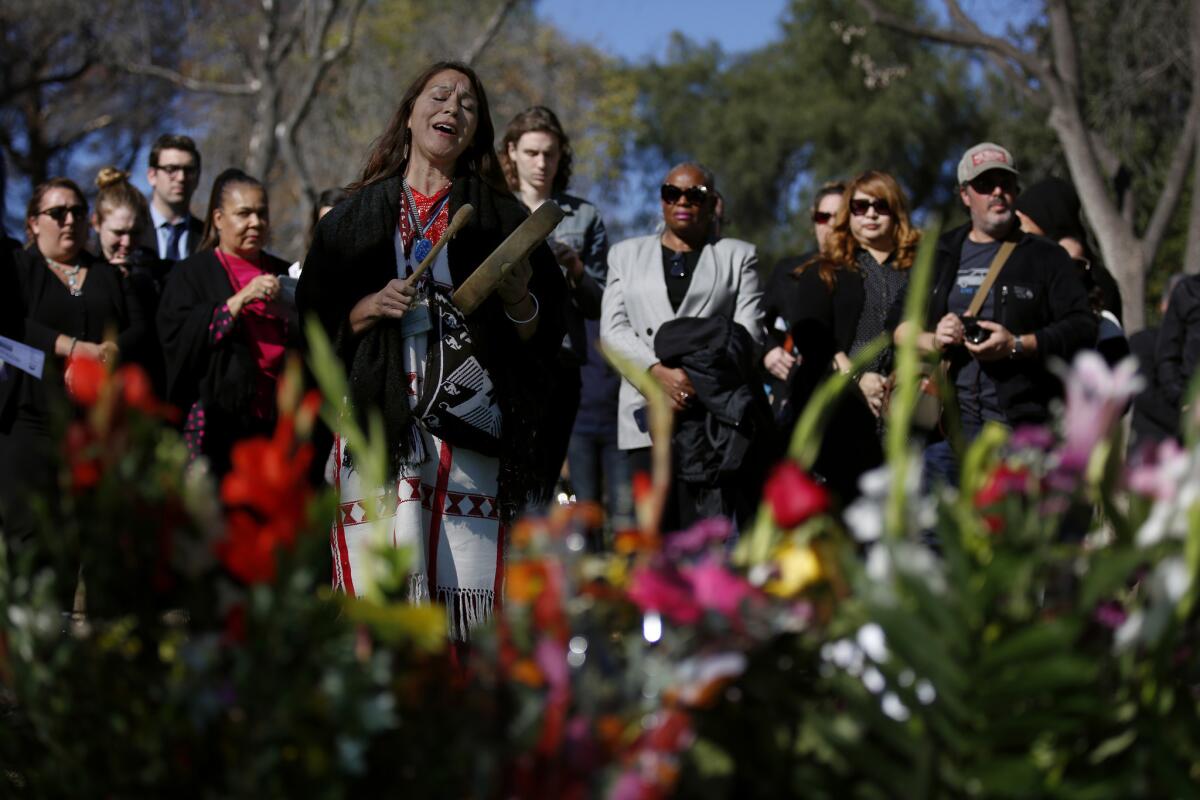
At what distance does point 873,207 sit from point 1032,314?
0.94 m

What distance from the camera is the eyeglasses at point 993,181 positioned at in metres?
5.75

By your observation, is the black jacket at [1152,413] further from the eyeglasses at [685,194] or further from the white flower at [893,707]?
the white flower at [893,707]

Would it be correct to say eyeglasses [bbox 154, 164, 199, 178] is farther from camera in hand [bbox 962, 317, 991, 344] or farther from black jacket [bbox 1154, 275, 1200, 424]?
black jacket [bbox 1154, 275, 1200, 424]

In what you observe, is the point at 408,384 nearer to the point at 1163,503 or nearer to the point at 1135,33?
the point at 1163,503

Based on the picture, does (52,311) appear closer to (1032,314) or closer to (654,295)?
(654,295)

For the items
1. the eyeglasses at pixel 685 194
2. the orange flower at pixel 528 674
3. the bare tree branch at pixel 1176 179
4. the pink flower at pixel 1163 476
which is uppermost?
the bare tree branch at pixel 1176 179

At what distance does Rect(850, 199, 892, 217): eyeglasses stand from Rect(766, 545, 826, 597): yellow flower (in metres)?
4.82

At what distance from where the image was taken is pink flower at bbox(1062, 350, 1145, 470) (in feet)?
5.32

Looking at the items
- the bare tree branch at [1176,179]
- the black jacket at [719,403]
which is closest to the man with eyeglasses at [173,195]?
Answer: the black jacket at [719,403]

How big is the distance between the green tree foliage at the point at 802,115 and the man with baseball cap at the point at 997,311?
28.0m

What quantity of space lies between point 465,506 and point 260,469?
257 centimetres

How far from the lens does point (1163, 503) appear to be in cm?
160

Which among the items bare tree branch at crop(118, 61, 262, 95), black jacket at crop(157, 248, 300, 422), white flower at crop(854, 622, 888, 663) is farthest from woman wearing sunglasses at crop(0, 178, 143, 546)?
bare tree branch at crop(118, 61, 262, 95)

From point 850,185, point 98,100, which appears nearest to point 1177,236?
point 98,100
